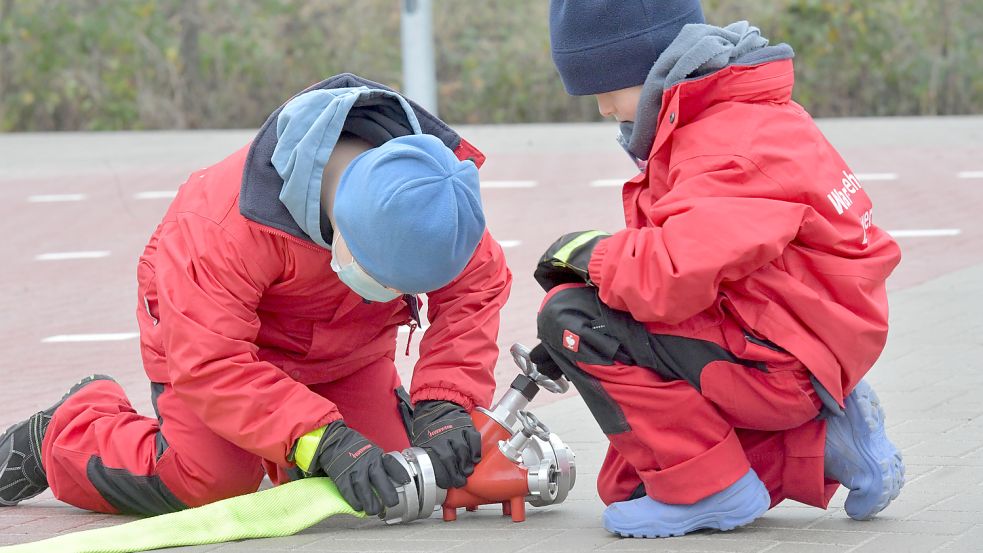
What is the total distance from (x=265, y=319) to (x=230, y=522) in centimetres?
56

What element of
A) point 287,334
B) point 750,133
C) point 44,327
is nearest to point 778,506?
point 750,133

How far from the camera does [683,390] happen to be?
3.14m

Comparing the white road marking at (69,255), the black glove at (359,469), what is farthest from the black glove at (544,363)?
the white road marking at (69,255)

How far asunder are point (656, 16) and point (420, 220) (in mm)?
789

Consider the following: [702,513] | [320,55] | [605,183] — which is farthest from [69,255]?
[320,55]

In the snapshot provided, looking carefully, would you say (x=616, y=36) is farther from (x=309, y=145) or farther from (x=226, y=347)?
(x=226, y=347)

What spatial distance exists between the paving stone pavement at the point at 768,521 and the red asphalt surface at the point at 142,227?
1136mm

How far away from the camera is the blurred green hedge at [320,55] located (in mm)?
15953

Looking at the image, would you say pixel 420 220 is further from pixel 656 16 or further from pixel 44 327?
pixel 44 327

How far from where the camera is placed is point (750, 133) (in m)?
3.03

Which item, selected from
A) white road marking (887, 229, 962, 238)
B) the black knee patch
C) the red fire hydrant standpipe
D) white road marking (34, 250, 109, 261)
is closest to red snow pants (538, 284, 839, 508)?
the red fire hydrant standpipe

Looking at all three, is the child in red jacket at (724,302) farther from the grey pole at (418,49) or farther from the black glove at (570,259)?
the grey pole at (418,49)

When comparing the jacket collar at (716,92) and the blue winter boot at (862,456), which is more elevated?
the jacket collar at (716,92)

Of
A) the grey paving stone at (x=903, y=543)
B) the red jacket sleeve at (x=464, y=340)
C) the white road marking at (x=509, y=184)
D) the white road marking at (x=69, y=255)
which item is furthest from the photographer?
the white road marking at (x=509, y=184)
